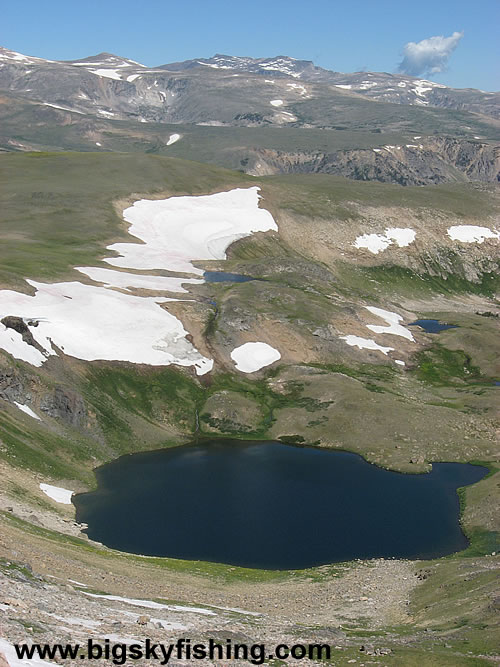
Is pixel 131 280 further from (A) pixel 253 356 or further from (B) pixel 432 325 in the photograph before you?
(B) pixel 432 325

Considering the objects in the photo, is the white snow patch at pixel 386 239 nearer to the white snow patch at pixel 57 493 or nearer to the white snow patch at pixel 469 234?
the white snow patch at pixel 469 234

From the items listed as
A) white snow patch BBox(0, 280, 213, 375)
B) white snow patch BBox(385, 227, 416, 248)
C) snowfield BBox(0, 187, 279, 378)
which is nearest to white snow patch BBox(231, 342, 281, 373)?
snowfield BBox(0, 187, 279, 378)

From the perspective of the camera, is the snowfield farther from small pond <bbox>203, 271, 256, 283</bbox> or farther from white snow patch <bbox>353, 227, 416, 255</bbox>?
white snow patch <bbox>353, 227, 416, 255</bbox>

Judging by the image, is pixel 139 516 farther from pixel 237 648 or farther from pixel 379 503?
pixel 237 648

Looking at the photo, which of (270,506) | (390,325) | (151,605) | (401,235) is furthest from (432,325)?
(151,605)

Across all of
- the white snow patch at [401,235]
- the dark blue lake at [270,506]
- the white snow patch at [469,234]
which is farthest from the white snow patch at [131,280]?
the white snow patch at [469,234]

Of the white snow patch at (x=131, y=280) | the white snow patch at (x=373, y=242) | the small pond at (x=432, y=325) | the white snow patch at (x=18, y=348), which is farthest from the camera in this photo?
the white snow patch at (x=373, y=242)
